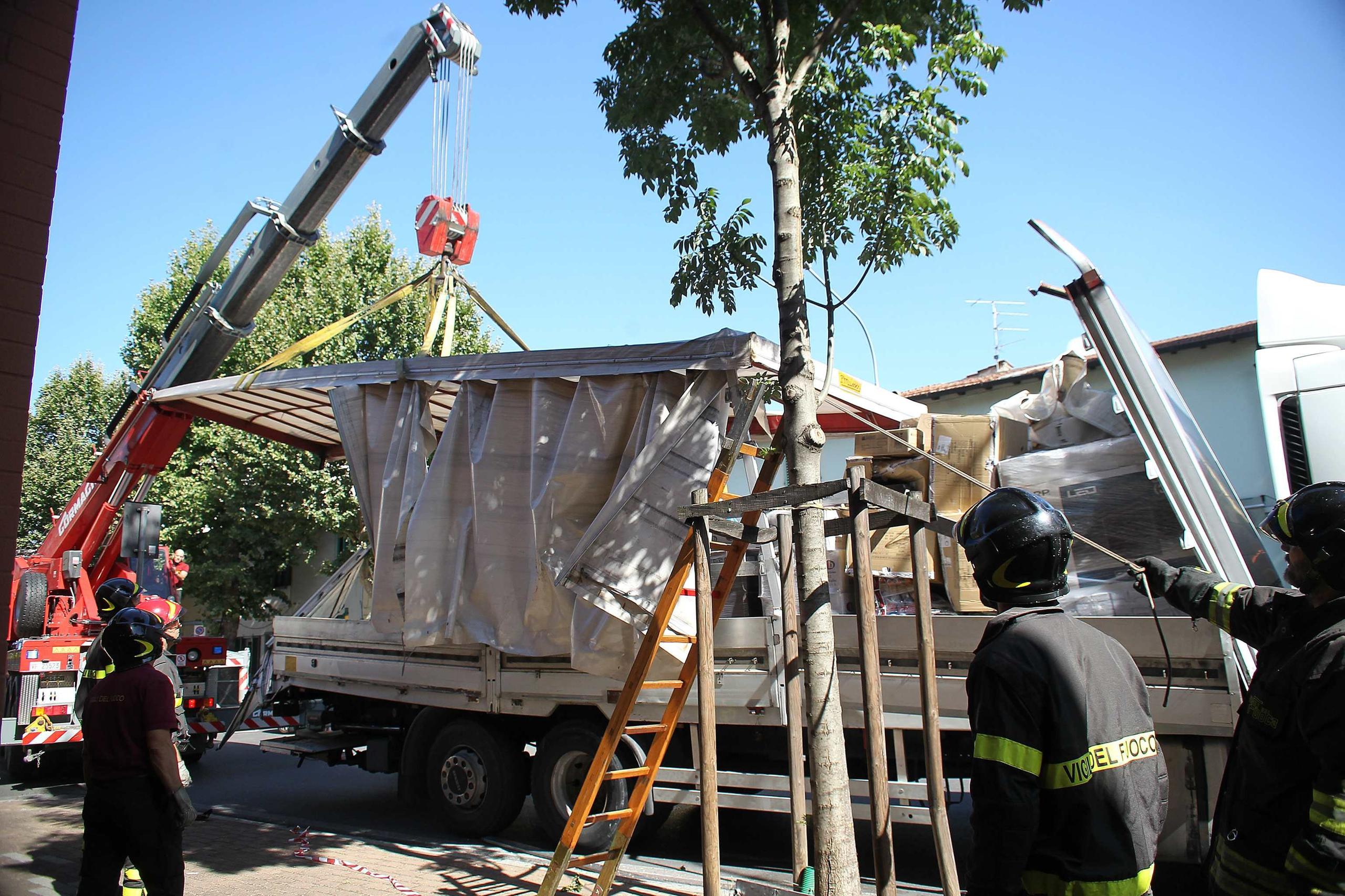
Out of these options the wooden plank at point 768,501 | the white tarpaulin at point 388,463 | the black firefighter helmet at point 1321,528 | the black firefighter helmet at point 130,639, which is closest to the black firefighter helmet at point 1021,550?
the black firefighter helmet at point 1321,528

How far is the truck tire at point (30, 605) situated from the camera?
926cm

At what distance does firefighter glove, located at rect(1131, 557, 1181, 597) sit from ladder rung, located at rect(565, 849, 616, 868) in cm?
291

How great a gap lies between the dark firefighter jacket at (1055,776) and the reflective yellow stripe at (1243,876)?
0.49 m

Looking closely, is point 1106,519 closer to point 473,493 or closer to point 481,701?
point 473,493

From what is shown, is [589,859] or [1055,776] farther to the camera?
[589,859]

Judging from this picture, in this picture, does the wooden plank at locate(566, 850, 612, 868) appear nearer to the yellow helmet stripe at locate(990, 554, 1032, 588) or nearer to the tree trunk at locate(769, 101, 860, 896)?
the tree trunk at locate(769, 101, 860, 896)

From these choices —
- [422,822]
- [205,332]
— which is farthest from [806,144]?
[205,332]

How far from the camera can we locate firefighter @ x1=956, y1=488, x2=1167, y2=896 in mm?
2156

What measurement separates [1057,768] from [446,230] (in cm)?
804

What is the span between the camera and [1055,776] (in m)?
2.21

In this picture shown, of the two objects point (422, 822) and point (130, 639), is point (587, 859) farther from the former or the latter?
point (422, 822)

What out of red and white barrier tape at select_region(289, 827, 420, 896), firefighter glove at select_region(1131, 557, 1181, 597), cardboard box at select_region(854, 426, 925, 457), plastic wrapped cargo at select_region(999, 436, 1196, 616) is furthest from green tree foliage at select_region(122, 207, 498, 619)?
firefighter glove at select_region(1131, 557, 1181, 597)

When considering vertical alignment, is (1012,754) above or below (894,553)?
below

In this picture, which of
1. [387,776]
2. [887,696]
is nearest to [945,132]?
[887,696]
